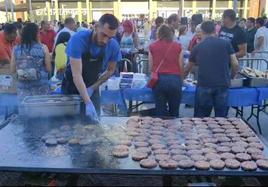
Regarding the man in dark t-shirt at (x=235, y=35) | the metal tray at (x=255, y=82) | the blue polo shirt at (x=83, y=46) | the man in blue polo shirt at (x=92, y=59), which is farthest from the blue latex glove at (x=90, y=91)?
the man in dark t-shirt at (x=235, y=35)

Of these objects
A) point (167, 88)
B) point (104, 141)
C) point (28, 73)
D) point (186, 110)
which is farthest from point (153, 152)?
point (186, 110)

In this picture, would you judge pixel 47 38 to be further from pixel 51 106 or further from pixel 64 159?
pixel 64 159

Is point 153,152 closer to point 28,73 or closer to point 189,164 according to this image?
point 189,164

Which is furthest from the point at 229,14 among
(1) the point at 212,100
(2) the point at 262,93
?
(1) the point at 212,100

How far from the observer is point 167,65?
15.2ft

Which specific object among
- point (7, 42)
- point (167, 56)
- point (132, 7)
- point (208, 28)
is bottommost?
point (167, 56)

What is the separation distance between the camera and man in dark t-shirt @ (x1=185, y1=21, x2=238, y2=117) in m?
4.35

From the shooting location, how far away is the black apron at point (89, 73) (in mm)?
3439

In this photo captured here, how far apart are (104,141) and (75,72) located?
0.79 metres

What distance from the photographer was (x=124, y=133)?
3006 mm

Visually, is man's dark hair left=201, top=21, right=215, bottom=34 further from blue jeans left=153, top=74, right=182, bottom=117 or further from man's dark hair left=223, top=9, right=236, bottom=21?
man's dark hair left=223, top=9, right=236, bottom=21

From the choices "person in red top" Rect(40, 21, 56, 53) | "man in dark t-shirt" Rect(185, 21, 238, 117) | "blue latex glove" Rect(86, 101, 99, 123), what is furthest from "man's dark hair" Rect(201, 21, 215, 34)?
"person in red top" Rect(40, 21, 56, 53)

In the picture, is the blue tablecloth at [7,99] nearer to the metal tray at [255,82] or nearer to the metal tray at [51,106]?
the metal tray at [51,106]

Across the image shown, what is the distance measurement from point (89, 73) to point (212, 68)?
5.44 feet
